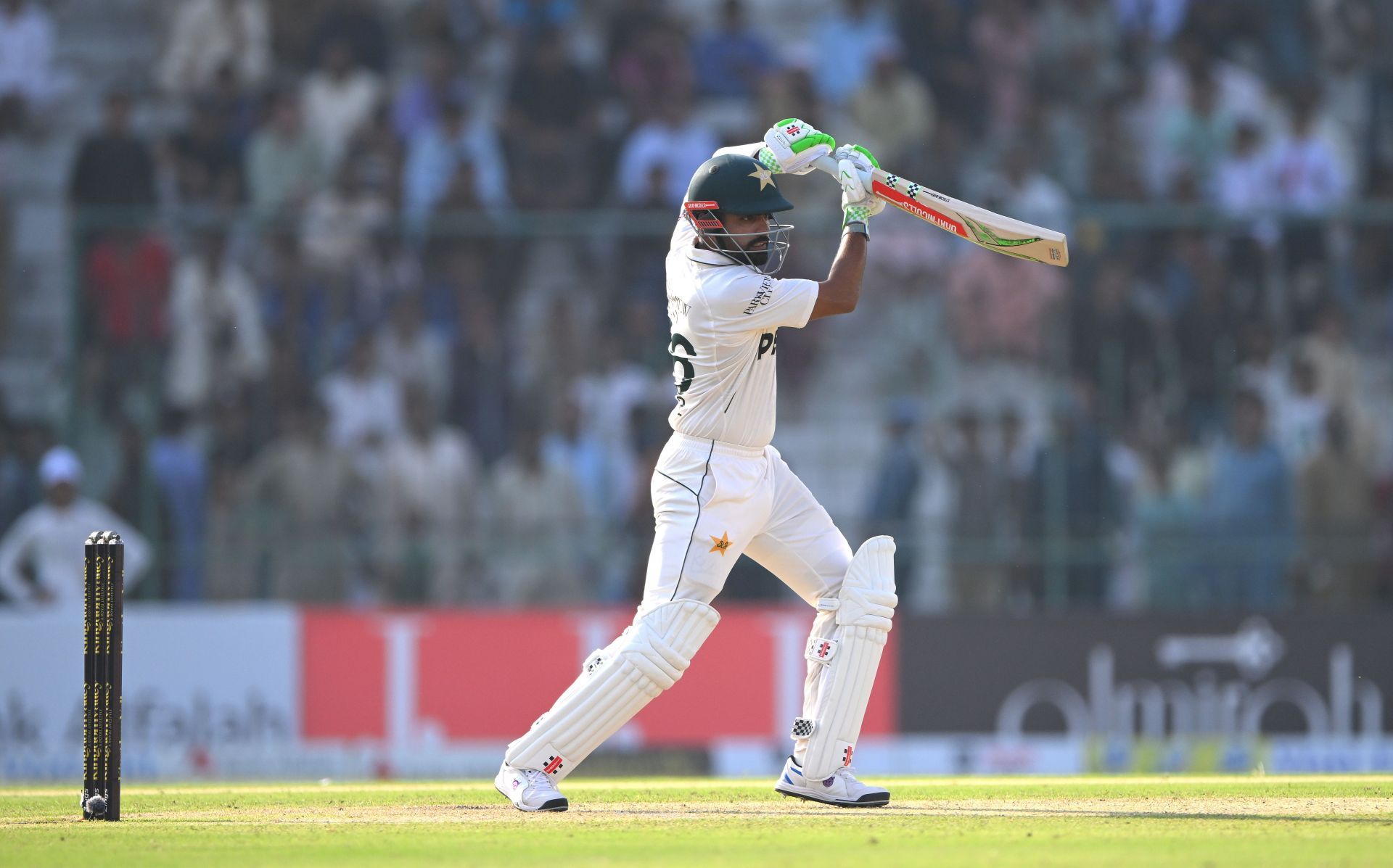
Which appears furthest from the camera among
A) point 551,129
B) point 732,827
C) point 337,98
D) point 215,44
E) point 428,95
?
point 215,44

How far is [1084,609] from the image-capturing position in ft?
34.9

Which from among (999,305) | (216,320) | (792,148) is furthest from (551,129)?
(792,148)

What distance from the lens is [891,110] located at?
13.3m

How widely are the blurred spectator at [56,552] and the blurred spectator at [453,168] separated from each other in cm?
289

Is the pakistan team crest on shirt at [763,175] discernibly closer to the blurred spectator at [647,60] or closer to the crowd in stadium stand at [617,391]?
the crowd in stadium stand at [617,391]

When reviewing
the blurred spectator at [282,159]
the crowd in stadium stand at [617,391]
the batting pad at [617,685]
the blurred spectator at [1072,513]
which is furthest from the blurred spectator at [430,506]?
the batting pad at [617,685]

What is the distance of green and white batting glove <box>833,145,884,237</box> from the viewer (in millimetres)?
6133

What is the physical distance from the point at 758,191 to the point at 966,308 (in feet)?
18.5

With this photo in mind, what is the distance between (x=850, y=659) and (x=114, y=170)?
27.4 ft

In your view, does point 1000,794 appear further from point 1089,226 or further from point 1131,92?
point 1131,92

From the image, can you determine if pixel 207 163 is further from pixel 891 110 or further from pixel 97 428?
pixel 891 110

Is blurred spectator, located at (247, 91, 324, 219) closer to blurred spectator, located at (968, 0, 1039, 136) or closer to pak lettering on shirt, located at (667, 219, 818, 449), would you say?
blurred spectator, located at (968, 0, 1039, 136)

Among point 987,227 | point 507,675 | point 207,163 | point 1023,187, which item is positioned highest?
point 207,163

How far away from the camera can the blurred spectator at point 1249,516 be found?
1081cm
